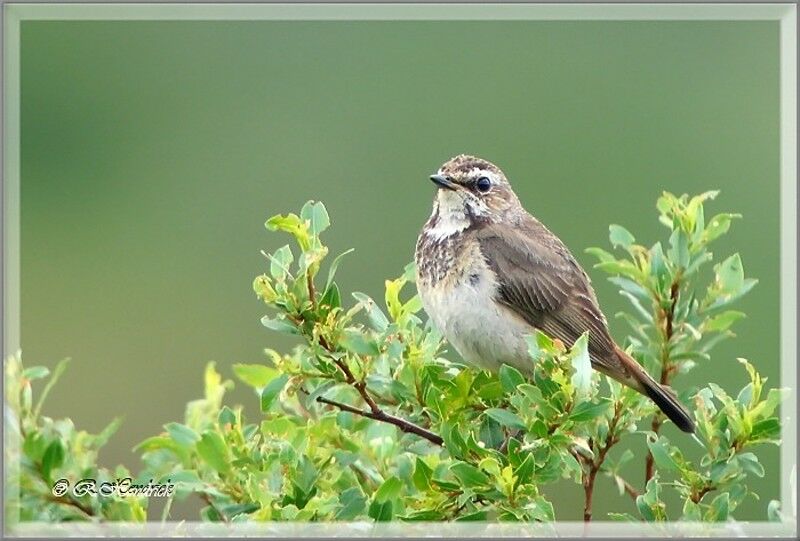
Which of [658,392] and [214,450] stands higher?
[658,392]

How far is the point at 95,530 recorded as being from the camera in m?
3.70

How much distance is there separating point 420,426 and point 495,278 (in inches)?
38.3

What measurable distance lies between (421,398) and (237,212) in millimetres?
2872

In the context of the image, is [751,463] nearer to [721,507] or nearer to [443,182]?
[721,507]

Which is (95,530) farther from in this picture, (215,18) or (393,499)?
(215,18)

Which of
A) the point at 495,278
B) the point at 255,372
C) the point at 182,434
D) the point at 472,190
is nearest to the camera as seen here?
the point at 182,434

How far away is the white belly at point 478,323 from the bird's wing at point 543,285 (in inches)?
2.4

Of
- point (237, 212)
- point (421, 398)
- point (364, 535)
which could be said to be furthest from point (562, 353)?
point (237, 212)

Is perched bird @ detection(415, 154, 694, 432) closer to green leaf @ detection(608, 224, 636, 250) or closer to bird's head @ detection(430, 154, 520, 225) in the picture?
bird's head @ detection(430, 154, 520, 225)

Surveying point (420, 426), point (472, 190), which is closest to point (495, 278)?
point (472, 190)

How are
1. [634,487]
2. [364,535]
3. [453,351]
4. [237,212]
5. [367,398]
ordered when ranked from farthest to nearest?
[237,212] < [453,351] < [634,487] < [367,398] < [364,535]

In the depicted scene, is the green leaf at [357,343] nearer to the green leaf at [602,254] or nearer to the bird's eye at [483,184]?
the green leaf at [602,254]

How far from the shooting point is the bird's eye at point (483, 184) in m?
4.86

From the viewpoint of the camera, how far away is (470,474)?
3477 mm
